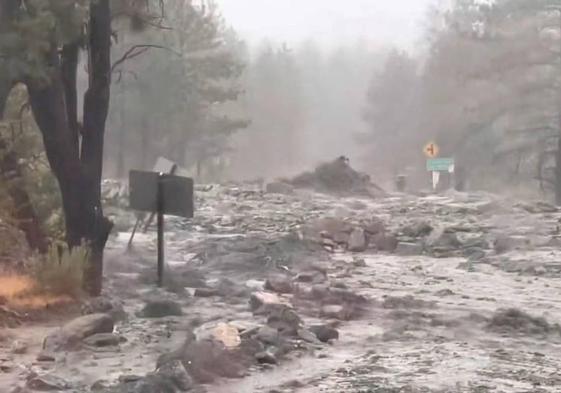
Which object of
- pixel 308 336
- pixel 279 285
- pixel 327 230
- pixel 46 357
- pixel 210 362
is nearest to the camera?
pixel 210 362

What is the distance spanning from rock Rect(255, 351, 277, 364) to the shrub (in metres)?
3.57

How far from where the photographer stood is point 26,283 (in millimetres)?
11930

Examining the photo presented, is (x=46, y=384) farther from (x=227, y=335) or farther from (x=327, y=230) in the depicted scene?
(x=327, y=230)

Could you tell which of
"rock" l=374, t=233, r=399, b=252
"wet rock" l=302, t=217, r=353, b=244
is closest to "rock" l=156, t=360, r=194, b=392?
"rock" l=374, t=233, r=399, b=252

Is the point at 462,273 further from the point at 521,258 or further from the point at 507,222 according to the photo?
the point at 507,222

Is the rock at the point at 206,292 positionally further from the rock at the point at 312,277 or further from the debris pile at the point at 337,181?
the debris pile at the point at 337,181

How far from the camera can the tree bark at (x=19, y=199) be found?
→ 13.1 metres

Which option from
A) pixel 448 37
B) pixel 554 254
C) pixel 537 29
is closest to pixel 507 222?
pixel 554 254

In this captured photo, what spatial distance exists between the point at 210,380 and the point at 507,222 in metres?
18.1

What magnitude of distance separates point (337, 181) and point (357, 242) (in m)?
18.9

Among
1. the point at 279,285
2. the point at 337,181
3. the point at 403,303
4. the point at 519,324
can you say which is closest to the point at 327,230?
the point at 279,285

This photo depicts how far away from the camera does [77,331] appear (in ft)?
32.3

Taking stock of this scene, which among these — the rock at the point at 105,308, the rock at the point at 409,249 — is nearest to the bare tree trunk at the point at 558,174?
the rock at the point at 409,249

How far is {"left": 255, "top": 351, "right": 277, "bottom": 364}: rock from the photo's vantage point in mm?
9141
